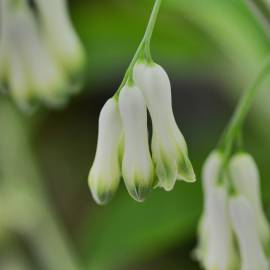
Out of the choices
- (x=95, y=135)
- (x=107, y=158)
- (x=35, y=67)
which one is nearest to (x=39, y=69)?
(x=35, y=67)

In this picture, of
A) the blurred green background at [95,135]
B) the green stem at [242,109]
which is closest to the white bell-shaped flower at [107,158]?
the green stem at [242,109]

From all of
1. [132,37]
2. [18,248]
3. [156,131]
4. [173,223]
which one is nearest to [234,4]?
[132,37]

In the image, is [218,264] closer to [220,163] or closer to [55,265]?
[220,163]

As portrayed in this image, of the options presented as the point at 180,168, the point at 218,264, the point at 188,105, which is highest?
the point at 180,168

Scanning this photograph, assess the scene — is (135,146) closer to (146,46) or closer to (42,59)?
(146,46)

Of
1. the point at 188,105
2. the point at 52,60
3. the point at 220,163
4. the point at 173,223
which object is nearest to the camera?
the point at 220,163

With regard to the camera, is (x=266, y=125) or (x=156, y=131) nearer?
(x=156, y=131)
